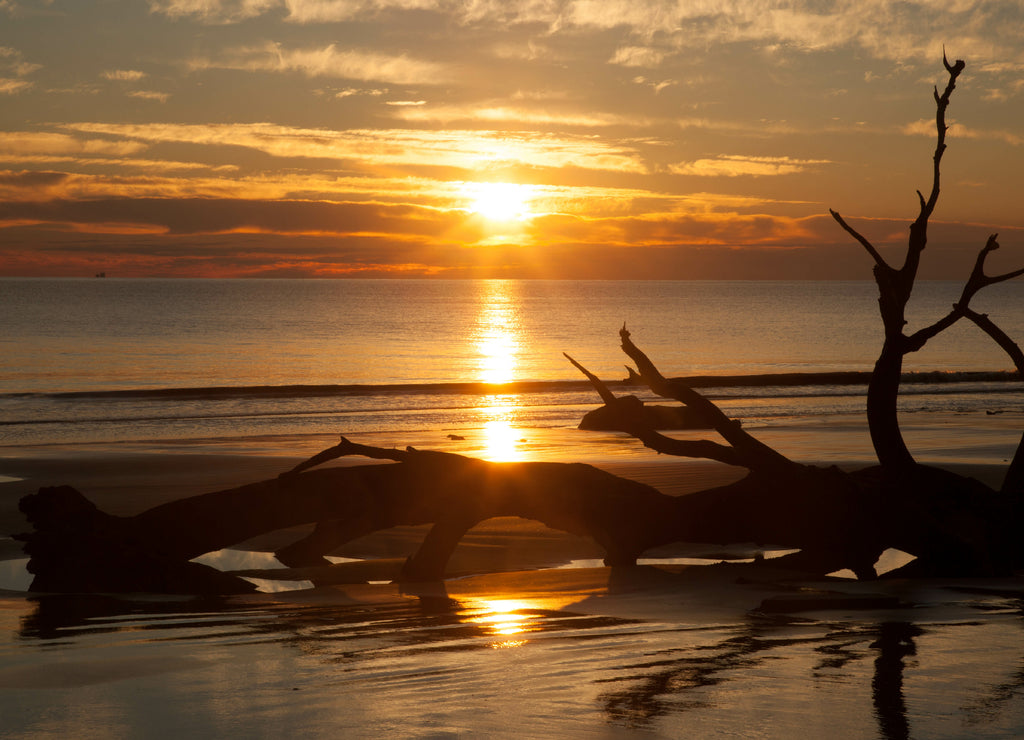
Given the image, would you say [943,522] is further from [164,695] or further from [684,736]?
[164,695]

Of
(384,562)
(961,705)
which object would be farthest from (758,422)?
(961,705)

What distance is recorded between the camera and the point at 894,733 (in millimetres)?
4453

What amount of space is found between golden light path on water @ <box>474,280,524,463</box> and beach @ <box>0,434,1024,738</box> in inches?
195

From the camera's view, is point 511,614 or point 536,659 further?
point 511,614

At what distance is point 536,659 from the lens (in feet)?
18.8

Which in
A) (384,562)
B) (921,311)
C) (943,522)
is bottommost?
(384,562)

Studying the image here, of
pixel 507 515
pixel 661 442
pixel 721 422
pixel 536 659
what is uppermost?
pixel 721 422

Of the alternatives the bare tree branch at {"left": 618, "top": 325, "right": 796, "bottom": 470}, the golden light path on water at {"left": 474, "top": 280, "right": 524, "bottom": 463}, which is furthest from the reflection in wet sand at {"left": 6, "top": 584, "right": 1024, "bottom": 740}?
the golden light path on water at {"left": 474, "top": 280, "right": 524, "bottom": 463}

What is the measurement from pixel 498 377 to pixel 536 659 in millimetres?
41908

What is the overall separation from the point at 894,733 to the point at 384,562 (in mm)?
6793

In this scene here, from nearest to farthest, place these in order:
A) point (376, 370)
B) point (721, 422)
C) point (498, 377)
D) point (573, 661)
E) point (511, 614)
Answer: point (573, 661) < point (511, 614) < point (721, 422) < point (498, 377) < point (376, 370)

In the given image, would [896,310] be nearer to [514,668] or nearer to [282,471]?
[514,668]

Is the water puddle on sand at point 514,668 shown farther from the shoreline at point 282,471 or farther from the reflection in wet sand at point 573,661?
the shoreline at point 282,471

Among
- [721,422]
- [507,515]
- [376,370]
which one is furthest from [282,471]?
[376,370]
